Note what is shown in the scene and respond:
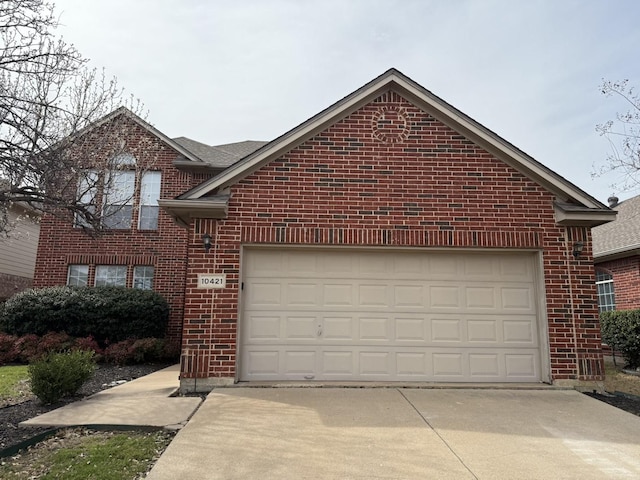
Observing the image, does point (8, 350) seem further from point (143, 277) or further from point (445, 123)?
point (445, 123)

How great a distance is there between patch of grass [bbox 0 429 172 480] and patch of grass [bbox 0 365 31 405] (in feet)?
9.27

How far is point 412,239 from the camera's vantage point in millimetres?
8023

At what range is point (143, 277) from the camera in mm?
13852

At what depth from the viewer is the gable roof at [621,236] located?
41.6 feet

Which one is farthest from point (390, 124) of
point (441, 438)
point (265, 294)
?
point (441, 438)

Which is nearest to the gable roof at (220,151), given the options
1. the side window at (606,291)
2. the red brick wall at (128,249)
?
the red brick wall at (128,249)

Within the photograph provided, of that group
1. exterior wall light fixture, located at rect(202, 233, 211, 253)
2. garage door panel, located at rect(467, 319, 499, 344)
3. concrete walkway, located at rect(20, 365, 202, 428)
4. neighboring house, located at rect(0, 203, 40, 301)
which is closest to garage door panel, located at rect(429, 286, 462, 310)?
garage door panel, located at rect(467, 319, 499, 344)

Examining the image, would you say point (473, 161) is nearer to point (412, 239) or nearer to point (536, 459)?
point (412, 239)

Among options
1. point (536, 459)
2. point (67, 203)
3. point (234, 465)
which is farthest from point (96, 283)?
point (536, 459)

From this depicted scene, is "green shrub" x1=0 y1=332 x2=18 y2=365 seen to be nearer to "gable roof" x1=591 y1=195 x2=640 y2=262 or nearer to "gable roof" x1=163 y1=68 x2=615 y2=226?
"gable roof" x1=163 y1=68 x2=615 y2=226

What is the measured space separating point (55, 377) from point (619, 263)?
47.3 ft

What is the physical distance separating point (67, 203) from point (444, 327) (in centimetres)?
638

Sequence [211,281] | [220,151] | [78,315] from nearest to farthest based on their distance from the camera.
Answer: [211,281], [78,315], [220,151]

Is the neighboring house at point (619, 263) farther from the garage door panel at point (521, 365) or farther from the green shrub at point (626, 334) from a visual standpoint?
the garage door panel at point (521, 365)
